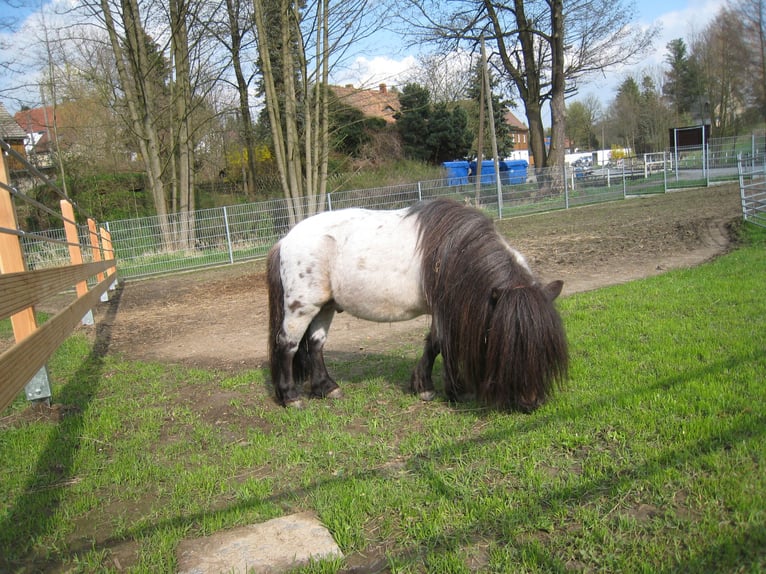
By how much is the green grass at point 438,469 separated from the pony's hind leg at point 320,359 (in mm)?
181

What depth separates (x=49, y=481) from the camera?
10.2 ft

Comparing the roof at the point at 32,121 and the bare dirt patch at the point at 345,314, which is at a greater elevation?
the roof at the point at 32,121

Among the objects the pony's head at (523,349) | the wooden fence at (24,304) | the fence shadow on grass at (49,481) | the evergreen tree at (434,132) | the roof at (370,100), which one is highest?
the roof at (370,100)

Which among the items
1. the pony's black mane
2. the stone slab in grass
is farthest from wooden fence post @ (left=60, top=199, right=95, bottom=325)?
the stone slab in grass

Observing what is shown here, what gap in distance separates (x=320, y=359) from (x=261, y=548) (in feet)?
7.14

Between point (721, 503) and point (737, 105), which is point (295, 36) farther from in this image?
point (737, 105)

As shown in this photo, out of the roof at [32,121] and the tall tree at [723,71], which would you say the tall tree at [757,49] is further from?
the roof at [32,121]

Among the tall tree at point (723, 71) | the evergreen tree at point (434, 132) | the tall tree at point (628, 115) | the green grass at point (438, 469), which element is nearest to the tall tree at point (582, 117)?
the tall tree at point (628, 115)

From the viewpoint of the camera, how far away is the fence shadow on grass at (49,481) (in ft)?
7.89

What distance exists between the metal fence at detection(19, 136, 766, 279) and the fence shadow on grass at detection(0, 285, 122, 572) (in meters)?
8.56

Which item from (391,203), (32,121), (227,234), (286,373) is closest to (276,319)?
(286,373)

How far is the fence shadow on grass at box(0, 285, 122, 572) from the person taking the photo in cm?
241

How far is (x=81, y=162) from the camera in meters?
21.9

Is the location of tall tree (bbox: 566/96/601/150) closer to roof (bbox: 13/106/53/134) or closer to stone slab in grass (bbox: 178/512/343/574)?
roof (bbox: 13/106/53/134)
